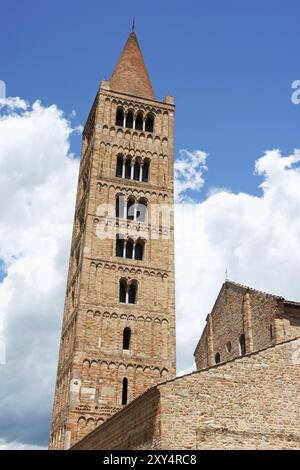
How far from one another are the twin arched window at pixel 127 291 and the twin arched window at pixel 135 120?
31.4 feet

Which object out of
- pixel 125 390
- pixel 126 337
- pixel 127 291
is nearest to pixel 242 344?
pixel 125 390

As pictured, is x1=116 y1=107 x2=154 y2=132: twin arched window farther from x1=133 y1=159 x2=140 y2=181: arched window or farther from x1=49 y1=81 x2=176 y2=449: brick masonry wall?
x1=133 y1=159 x2=140 y2=181: arched window

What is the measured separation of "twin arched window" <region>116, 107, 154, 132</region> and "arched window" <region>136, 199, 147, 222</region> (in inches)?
194

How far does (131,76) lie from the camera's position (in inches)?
1331

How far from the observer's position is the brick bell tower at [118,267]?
24.3 meters

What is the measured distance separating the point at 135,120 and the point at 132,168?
3276 millimetres

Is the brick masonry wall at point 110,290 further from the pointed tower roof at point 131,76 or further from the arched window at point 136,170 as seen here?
the pointed tower roof at point 131,76

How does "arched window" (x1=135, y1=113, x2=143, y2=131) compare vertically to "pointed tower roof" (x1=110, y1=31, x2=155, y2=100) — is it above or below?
below

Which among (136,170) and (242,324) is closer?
(242,324)

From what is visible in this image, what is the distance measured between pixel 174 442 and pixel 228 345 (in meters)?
11.2

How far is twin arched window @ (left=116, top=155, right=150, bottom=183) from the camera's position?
3020cm

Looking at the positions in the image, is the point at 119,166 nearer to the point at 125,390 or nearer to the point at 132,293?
the point at 132,293

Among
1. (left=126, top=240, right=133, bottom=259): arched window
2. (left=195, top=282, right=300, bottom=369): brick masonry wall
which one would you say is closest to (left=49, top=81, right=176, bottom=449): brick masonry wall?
(left=126, top=240, right=133, bottom=259): arched window
